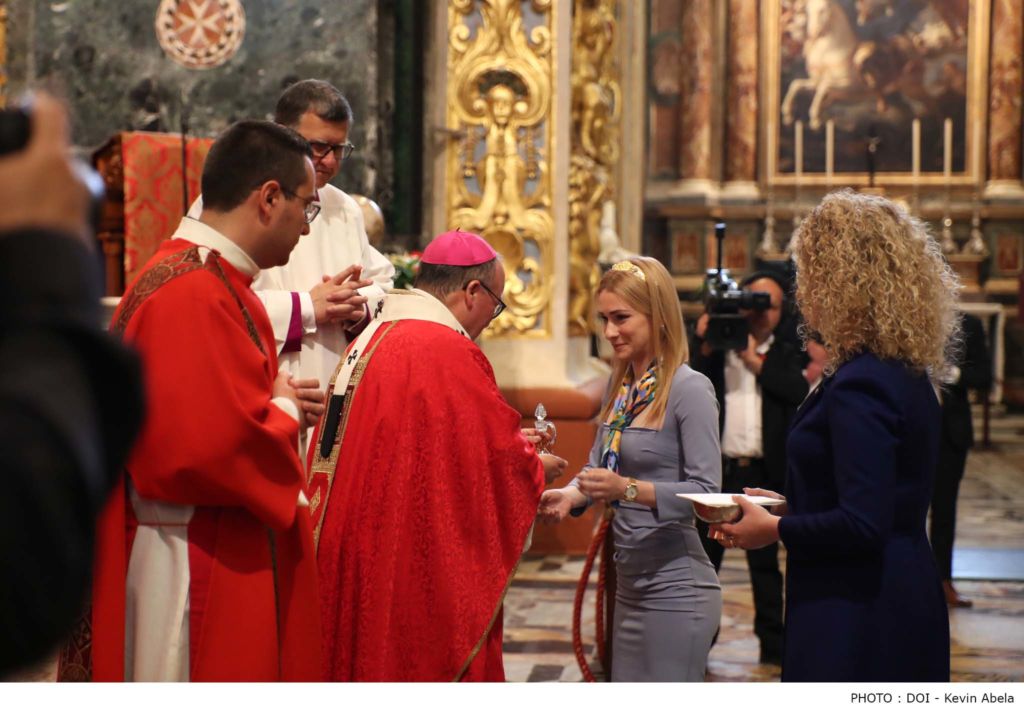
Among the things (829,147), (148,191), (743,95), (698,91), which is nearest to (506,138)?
(148,191)

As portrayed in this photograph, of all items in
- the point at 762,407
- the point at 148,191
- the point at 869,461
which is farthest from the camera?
the point at 148,191

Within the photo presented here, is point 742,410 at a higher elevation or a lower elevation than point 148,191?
lower

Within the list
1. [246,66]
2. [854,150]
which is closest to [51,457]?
[246,66]

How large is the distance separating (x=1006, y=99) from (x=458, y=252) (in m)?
13.6

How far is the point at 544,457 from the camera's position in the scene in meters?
3.25

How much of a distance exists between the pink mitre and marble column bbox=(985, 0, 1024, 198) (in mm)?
13240

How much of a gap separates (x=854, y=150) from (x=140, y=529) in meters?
14.2

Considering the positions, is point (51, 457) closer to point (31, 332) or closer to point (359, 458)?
point (31, 332)

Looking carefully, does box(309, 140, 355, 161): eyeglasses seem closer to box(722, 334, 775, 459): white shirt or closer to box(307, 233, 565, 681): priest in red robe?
box(307, 233, 565, 681): priest in red robe

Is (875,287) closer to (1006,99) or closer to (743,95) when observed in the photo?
(743,95)

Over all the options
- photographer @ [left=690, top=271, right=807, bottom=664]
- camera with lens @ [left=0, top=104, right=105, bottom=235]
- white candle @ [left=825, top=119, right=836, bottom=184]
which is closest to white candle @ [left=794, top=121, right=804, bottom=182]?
white candle @ [left=825, top=119, right=836, bottom=184]

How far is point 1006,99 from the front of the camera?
15.1 meters

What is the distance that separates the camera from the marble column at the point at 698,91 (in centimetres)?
1531

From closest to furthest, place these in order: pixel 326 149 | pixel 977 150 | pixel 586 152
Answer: pixel 326 149 < pixel 586 152 < pixel 977 150
